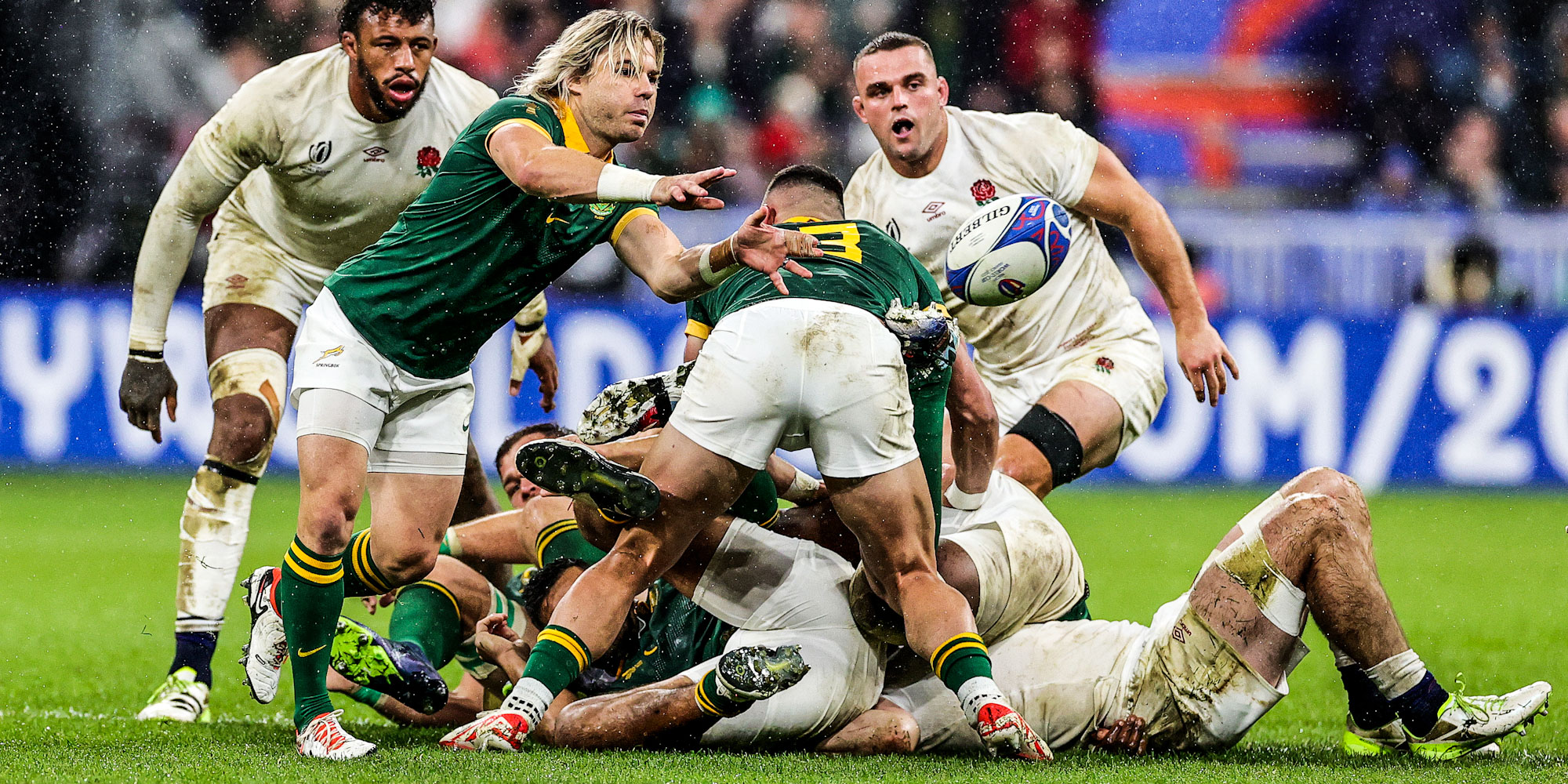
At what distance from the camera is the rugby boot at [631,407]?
439 centimetres

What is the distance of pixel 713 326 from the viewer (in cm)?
457

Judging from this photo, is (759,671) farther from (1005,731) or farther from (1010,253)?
(1010,253)

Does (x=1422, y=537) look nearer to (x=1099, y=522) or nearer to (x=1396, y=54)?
(x=1099, y=522)

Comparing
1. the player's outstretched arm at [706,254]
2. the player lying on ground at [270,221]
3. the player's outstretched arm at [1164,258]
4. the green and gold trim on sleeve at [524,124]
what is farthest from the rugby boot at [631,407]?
the player's outstretched arm at [1164,258]

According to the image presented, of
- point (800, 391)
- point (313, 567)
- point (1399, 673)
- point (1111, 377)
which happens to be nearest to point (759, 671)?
point (800, 391)

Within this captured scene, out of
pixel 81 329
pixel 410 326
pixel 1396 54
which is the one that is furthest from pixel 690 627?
pixel 1396 54

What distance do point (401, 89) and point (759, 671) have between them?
2.77 m

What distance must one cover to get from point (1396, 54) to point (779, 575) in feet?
38.3

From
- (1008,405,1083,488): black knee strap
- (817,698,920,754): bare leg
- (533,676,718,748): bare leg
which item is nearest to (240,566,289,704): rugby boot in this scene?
(533,676,718,748): bare leg

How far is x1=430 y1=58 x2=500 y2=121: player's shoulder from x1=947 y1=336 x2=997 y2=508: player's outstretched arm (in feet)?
7.13

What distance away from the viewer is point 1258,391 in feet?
36.4

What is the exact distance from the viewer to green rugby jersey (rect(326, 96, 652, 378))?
172 inches

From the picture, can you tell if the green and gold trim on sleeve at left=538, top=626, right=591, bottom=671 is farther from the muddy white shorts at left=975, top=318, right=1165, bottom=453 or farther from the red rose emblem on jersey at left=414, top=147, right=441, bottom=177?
the muddy white shorts at left=975, top=318, right=1165, bottom=453

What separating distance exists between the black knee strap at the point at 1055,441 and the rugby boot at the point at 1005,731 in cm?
211
